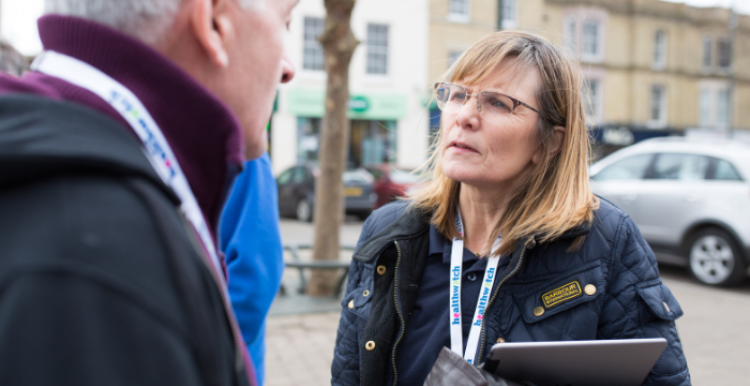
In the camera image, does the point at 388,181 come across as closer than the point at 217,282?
No

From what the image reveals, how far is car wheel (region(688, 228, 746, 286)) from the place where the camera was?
22.2ft

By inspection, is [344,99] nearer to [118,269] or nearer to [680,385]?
[680,385]

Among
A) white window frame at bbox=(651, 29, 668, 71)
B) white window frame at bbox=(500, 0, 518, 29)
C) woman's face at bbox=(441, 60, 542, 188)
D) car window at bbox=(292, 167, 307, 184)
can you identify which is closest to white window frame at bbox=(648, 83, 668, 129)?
white window frame at bbox=(651, 29, 668, 71)

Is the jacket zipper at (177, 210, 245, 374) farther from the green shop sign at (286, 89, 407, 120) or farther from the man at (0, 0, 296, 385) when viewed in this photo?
the green shop sign at (286, 89, 407, 120)

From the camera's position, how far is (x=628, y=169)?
26.3 ft

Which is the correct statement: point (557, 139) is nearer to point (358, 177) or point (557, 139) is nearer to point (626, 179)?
point (626, 179)

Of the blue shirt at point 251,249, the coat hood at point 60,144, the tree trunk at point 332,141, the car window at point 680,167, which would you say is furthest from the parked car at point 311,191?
the coat hood at point 60,144

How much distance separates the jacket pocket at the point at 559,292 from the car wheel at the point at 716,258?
20.8 feet

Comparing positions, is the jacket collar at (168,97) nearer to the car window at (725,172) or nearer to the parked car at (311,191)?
the car window at (725,172)

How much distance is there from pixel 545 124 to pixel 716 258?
6.35m

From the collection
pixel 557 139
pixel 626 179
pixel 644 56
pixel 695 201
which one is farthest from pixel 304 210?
pixel 644 56

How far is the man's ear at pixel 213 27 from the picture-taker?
0.84m

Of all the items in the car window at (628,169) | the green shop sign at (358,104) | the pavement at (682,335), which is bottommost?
the pavement at (682,335)

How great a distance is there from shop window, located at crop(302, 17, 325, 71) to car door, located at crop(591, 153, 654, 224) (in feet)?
42.7
